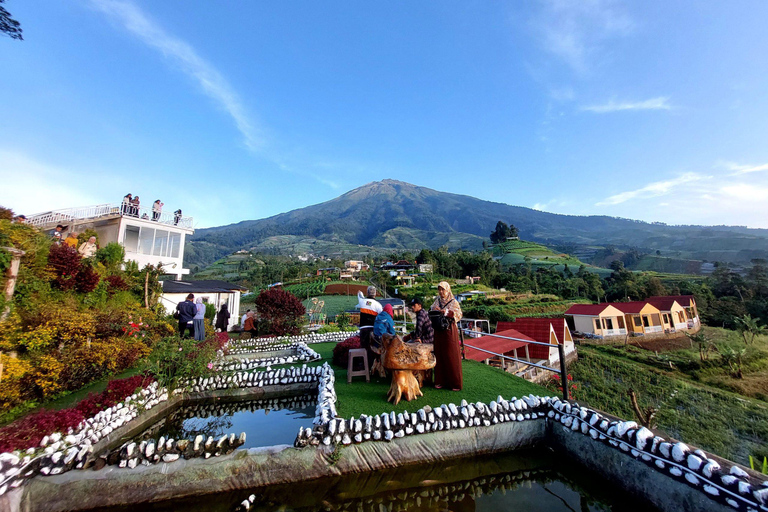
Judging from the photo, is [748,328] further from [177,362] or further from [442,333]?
[177,362]

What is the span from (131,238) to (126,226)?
0.93 meters

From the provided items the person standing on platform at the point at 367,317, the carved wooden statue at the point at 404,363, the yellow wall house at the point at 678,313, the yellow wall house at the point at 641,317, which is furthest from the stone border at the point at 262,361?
the yellow wall house at the point at 678,313

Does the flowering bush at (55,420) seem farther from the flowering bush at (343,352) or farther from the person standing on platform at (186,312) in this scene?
the flowering bush at (343,352)

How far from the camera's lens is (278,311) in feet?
41.8

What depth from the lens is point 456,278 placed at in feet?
186

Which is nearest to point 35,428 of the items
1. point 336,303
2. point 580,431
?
point 580,431

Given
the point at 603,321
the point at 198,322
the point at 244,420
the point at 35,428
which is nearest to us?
the point at 35,428

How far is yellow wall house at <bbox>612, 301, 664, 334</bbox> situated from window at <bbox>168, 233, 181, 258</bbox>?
3688cm

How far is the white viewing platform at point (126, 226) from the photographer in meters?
14.6

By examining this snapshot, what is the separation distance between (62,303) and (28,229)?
6.58 ft

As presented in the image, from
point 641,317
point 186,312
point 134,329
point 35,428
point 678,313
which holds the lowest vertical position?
point 641,317

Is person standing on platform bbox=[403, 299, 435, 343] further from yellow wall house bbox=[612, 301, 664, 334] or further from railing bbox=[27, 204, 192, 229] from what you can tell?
yellow wall house bbox=[612, 301, 664, 334]

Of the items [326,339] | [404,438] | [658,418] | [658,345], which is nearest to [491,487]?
[404,438]

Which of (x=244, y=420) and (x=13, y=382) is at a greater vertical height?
(x=13, y=382)
